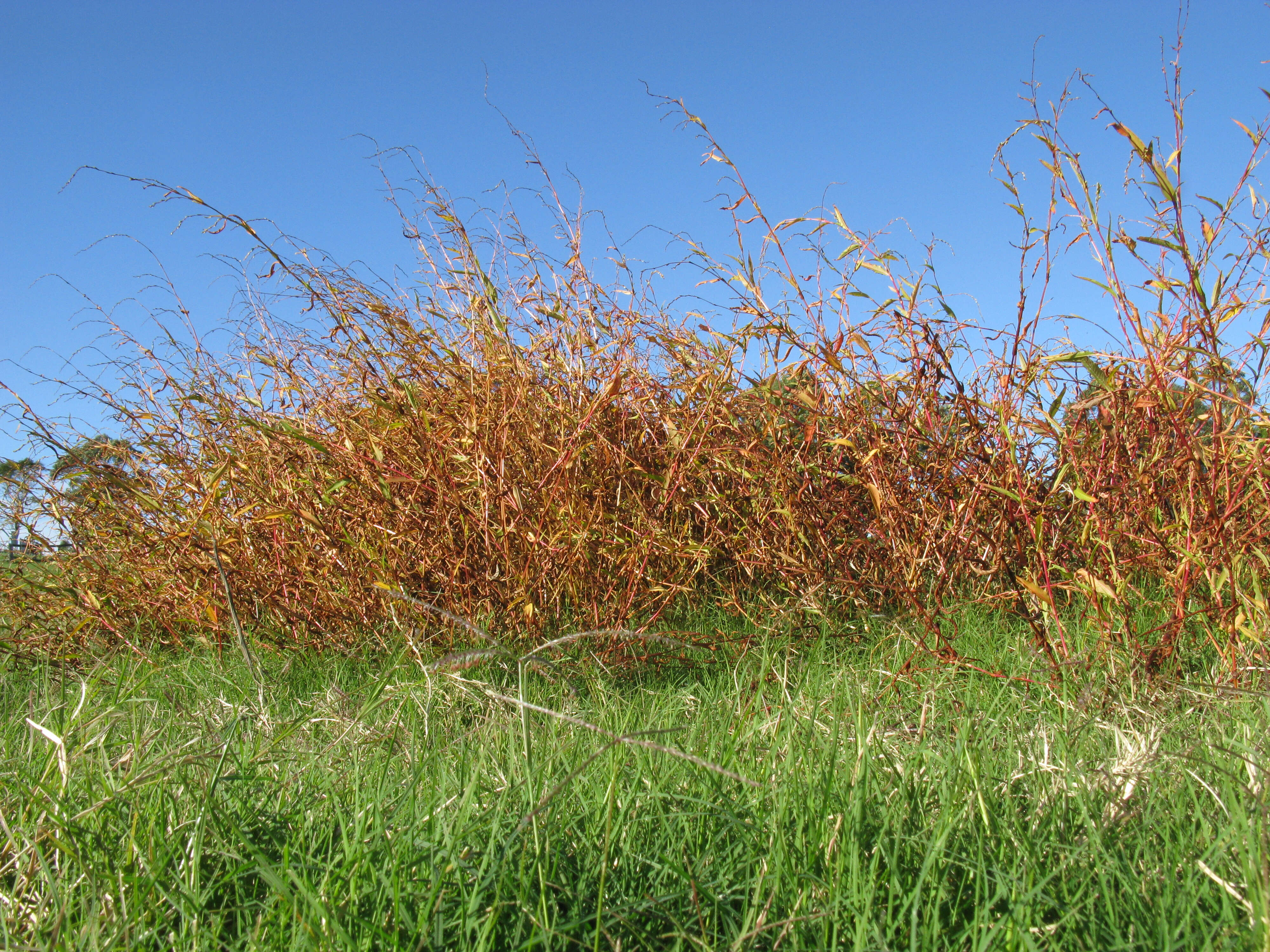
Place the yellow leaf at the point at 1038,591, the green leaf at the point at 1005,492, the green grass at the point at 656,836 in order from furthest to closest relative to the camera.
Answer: the green leaf at the point at 1005,492, the yellow leaf at the point at 1038,591, the green grass at the point at 656,836

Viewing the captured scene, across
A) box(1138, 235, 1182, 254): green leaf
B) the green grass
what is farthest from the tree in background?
box(1138, 235, 1182, 254): green leaf

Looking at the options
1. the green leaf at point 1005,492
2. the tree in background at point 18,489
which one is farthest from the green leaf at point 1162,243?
Result: the tree in background at point 18,489

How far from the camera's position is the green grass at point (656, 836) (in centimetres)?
94

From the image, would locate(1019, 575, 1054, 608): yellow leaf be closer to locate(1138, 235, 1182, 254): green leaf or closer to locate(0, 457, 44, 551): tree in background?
locate(1138, 235, 1182, 254): green leaf

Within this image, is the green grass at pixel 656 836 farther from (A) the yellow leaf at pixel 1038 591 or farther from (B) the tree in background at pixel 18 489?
(B) the tree in background at pixel 18 489

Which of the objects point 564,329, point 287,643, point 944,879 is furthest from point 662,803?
point 287,643

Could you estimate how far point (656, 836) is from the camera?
3.86ft

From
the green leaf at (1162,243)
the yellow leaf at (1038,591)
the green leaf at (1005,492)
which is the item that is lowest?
the yellow leaf at (1038,591)

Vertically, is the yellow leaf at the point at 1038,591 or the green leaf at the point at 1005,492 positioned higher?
the green leaf at the point at 1005,492

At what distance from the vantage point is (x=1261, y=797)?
1.07 metres

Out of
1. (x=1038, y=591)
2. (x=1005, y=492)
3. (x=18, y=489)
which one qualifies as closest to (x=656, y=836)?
(x=1038, y=591)

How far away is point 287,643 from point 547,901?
82.6 inches

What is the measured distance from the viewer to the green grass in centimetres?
94

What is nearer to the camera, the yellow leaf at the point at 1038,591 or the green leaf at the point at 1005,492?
the yellow leaf at the point at 1038,591
